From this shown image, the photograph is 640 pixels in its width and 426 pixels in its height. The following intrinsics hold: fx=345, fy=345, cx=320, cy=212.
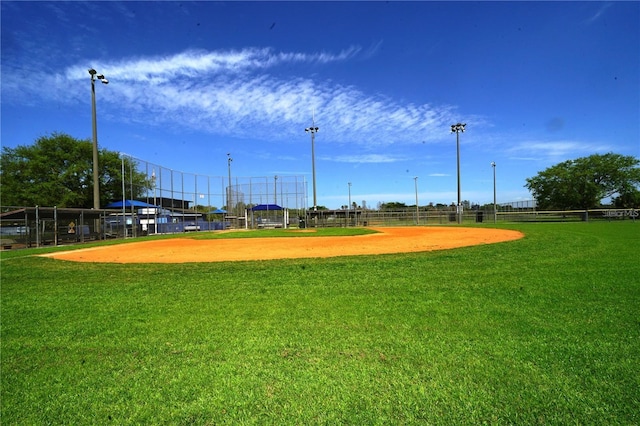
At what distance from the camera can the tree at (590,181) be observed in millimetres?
50531

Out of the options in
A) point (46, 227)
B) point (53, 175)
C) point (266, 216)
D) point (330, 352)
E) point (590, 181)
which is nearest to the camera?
point (330, 352)

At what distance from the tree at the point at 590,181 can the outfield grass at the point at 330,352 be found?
2261 inches

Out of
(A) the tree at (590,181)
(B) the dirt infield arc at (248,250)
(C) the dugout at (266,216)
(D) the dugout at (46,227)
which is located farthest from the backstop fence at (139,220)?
(A) the tree at (590,181)

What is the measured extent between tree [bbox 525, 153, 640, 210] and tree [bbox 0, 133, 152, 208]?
58.5 m

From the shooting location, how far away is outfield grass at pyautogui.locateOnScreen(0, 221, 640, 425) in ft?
7.80

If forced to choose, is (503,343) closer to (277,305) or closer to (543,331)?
(543,331)

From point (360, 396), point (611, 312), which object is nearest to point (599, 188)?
point (611, 312)

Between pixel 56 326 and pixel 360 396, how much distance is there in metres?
3.95

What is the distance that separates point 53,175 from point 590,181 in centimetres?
6859

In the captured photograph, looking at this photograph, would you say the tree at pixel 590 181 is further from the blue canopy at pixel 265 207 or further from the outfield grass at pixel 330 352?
the outfield grass at pixel 330 352

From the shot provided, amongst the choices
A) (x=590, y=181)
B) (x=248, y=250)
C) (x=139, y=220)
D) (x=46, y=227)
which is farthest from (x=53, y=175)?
(x=590, y=181)

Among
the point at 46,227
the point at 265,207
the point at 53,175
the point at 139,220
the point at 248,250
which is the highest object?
the point at 53,175

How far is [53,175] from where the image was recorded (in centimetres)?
3116

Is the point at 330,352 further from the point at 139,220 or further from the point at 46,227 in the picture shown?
the point at 139,220
